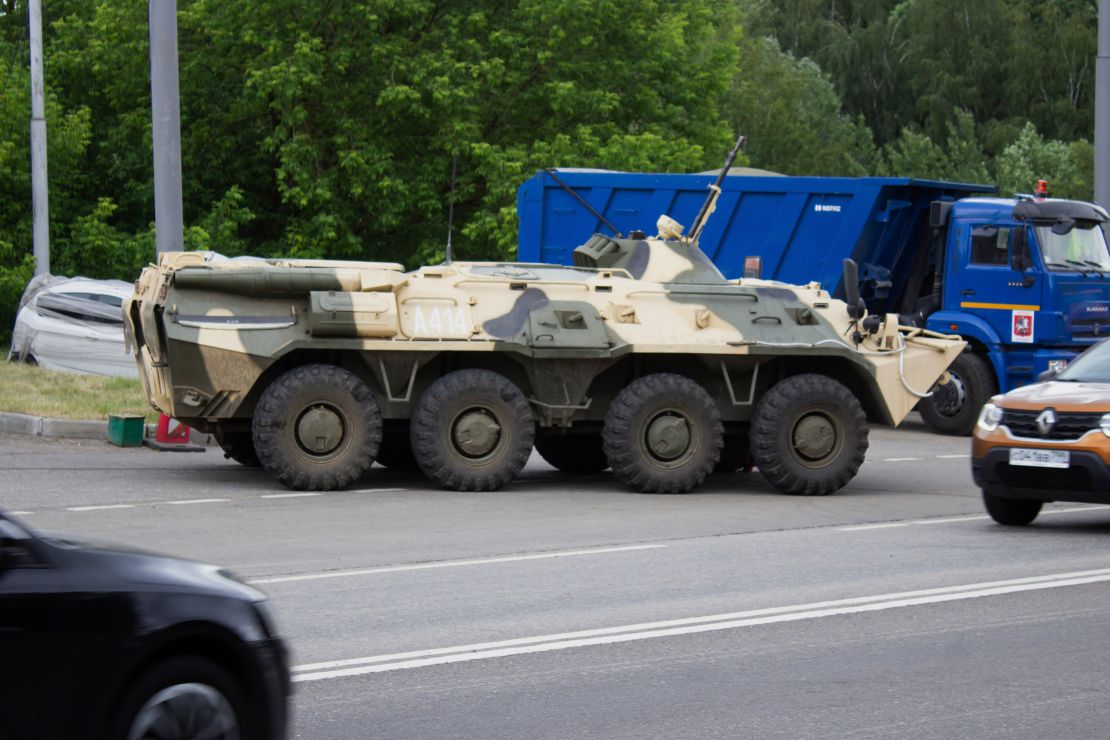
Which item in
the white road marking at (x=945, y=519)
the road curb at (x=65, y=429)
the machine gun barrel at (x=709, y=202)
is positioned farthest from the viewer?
the road curb at (x=65, y=429)

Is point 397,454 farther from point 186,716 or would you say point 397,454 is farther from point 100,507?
point 186,716

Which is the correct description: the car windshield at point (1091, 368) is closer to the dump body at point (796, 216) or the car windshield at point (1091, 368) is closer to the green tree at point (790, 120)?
the dump body at point (796, 216)

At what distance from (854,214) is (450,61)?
11219mm

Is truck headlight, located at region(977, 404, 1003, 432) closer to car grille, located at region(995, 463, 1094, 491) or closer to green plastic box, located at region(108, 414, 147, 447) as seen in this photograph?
car grille, located at region(995, 463, 1094, 491)

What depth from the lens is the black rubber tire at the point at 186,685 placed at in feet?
17.0

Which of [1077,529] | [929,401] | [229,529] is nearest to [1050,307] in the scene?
[929,401]

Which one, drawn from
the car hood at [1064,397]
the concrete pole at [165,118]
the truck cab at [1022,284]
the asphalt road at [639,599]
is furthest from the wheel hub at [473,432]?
the truck cab at [1022,284]

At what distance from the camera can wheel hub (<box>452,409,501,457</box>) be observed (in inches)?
587

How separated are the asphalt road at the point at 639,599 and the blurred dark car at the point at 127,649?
1319 millimetres

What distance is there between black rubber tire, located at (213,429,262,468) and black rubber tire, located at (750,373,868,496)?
4.37m

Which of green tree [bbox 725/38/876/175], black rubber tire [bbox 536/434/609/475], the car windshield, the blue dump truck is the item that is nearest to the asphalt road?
black rubber tire [bbox 536/434/609/475]

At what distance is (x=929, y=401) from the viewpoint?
2195 cm

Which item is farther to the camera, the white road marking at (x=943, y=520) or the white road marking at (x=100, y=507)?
the white road marking at (x=943, y=520)

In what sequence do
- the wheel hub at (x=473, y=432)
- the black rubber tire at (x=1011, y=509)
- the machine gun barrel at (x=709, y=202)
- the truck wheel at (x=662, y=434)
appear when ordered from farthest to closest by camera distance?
the machine gun barrel at (x=709, y=202) → the truck wheel at (x=662, y=434) → the wheel hub at (x=473, y=432) → the black rubber tire at (x=1011, y=509)
